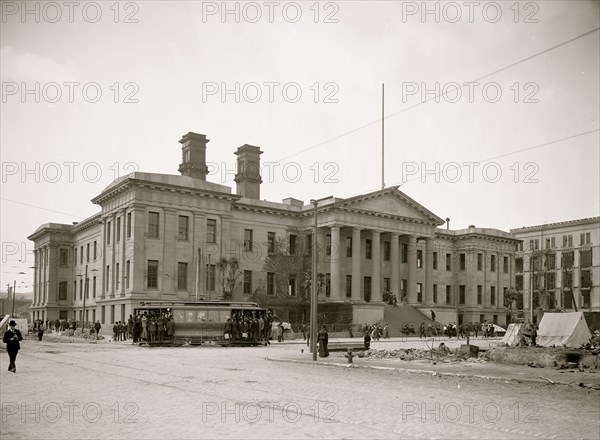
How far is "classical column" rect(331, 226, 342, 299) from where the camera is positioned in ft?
214

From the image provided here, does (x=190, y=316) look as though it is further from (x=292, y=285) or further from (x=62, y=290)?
(x=62, y=290)

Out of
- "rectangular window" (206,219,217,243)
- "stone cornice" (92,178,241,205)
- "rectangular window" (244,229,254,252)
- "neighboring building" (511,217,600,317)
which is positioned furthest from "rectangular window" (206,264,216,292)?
"neighboring building" (511,217,600,317)

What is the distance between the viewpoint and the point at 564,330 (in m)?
27.9

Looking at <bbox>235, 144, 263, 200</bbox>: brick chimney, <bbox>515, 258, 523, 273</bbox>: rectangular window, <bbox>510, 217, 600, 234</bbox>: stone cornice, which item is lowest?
<bbox>515, 258, 523, 273</bbox>: rectangular window

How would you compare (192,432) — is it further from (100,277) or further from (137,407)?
(100,277)

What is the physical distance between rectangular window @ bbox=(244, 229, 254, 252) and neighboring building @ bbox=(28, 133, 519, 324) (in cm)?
15

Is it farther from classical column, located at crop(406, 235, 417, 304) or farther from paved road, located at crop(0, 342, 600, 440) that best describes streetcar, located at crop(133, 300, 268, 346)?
classical column, located at crop(406, 235, 417, 304)

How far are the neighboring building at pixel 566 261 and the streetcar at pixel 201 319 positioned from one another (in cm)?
2368

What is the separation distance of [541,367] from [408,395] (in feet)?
32.7

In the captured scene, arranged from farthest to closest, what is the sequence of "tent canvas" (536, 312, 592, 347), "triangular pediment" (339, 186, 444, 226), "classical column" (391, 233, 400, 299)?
"classical column" (391, 233, 400, 299) < "triangular pediment" (339, 186, 444, 226) < "tent canvas" (536, 312, 592, 347)

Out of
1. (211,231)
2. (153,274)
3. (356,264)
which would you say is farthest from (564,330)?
(356,264)

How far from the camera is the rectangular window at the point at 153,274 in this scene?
183 feet

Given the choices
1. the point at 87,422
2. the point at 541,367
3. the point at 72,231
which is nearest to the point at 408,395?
the point at 87,422

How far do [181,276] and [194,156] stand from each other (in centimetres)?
1371
